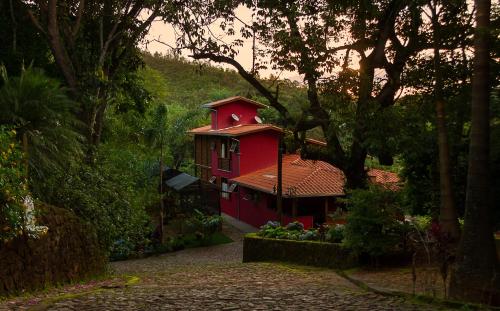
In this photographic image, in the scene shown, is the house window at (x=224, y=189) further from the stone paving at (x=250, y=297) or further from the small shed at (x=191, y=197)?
the stone paving at (x=250, y=297)

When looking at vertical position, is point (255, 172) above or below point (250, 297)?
above

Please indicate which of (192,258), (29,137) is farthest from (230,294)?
(192,258)

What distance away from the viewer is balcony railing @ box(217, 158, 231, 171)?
127 feet

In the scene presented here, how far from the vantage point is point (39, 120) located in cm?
1090

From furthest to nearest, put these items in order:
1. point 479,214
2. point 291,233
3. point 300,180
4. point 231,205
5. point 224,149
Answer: point 224,149, point 231,205, point 300,180, point 291,233, point 479,214

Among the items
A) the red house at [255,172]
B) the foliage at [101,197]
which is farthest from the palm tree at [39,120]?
the red house at [255,172]

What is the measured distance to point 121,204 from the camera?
14312mm

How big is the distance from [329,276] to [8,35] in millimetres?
14720

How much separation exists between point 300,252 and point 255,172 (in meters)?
20.7

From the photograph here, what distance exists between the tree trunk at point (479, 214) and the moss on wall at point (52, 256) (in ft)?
21.6

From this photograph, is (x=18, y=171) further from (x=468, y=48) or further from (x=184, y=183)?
(x=184, y=183)

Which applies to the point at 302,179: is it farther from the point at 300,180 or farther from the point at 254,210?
the point at 254,210

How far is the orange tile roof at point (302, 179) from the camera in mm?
27359

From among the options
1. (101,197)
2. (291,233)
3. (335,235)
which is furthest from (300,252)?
(101,197)
